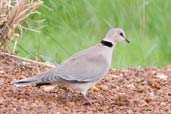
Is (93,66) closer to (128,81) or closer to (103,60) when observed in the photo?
(103,60)

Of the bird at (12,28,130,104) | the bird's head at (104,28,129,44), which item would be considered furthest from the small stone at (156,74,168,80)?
the bird at (12,28,130,104)

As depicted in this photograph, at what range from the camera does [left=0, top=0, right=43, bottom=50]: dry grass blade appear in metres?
7.05

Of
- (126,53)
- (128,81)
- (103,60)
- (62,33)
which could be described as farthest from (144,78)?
(62,33)

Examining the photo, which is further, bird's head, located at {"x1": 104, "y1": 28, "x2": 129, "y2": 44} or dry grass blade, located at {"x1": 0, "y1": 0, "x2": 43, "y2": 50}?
dry grass blade, located at {"x1": 0, "y1": 0, "x2": 43, "y2": 50}

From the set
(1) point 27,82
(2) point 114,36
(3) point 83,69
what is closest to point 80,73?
(3) point 83,69

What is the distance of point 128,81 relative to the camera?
6977 millimetres

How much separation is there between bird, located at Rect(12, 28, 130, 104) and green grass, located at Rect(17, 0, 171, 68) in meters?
2.20

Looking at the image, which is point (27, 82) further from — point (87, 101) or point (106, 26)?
point (106, 26)

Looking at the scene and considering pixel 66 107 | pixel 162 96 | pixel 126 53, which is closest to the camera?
pixel 66 107

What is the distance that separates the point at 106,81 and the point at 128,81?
6.7 inches

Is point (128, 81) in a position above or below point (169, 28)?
below

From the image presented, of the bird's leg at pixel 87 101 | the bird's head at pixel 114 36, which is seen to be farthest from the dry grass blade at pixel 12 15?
the bird's leg at pixel 87 101

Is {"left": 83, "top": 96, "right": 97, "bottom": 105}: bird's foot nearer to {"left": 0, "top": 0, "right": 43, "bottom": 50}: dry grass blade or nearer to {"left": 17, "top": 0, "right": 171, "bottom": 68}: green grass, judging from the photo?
{"left": 0, "top": 0, "right": 43, "bottom": 50}: dry grass blade

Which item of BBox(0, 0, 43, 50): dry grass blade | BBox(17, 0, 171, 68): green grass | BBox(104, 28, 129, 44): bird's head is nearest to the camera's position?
BBox(104, 28, 129, 44): bird's head
